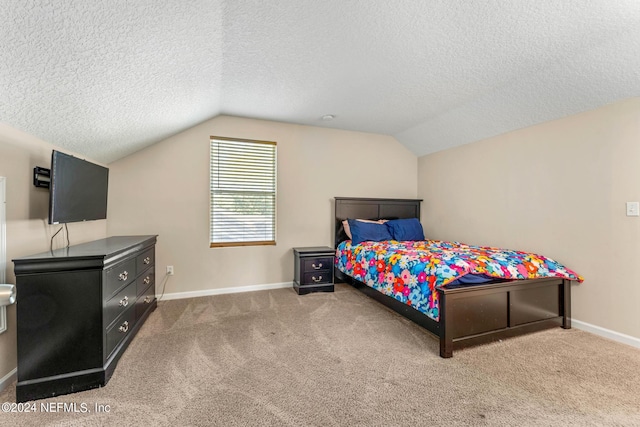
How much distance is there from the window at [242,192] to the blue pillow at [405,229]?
1.75 meters

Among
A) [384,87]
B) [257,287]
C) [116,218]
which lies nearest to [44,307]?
[116,218]

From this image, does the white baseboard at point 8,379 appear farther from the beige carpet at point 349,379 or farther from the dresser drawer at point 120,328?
the dresser drawer at point 120,328

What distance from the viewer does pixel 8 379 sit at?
1.73 meters

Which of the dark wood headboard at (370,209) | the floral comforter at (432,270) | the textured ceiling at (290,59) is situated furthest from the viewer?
the dark wood headboard at (370,209)

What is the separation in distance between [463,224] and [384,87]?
7.43 feet

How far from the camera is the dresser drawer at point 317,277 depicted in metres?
3.64

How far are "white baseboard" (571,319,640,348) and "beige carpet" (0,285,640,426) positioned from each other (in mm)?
87

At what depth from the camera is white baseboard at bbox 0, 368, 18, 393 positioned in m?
1.68

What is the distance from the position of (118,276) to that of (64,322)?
1.33 ft

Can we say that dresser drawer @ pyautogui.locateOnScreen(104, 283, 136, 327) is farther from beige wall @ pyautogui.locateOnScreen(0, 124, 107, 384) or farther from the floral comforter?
the floral comforter

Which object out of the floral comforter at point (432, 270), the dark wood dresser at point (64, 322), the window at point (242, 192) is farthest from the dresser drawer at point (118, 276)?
the floral comforter at point (432, 270)

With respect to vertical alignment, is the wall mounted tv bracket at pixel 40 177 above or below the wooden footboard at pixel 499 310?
above

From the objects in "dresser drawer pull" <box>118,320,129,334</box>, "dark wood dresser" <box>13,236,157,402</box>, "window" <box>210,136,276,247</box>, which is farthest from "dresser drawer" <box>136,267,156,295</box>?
"window" <box>210,136,276,247</box>

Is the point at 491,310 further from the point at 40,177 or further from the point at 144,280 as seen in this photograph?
the point at 40,177
